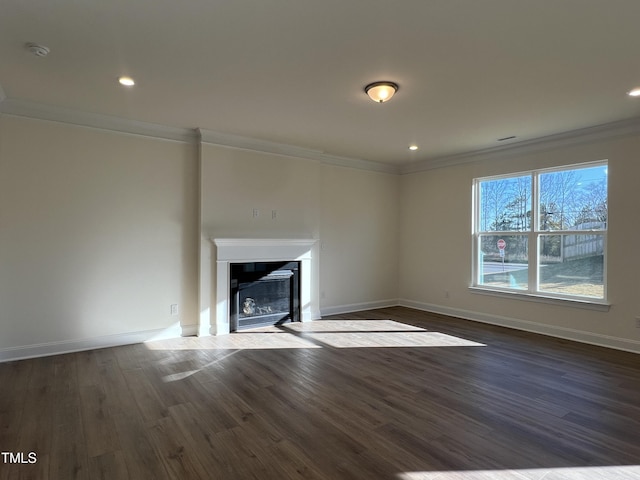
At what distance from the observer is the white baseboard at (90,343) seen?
3.69m

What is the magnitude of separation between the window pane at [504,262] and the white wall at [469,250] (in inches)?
8.6

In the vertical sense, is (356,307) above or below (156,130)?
below

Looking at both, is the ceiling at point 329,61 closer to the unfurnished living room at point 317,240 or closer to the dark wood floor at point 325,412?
the unfurnished living room at point 317,240

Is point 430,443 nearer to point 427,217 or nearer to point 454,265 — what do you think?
point 454,265

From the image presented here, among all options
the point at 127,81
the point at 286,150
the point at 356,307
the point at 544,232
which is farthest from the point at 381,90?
the point at 356,307

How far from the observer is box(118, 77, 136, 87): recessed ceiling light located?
3.07 meters

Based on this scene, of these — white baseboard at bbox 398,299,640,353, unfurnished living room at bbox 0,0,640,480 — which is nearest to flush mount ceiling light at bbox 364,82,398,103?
unfurnished living room at bbox 0,0,640,480

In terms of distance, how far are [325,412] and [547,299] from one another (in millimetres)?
3705

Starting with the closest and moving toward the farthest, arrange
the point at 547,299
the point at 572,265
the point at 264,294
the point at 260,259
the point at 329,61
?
the point at 329,61 → the point at 572,265 → the point at 547,299 → the point at 260,259 → the point at 264,294

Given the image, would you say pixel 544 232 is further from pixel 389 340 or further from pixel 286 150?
pixel 286 150

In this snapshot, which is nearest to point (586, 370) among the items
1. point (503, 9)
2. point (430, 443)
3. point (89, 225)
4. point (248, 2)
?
point (430, 443)

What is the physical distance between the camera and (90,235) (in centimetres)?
405

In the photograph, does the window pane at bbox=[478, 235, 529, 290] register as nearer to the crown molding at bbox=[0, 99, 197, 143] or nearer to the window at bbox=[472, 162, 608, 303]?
the window at bbox=[472, 162, 608, 303]

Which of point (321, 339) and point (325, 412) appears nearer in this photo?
point (325, 412)
